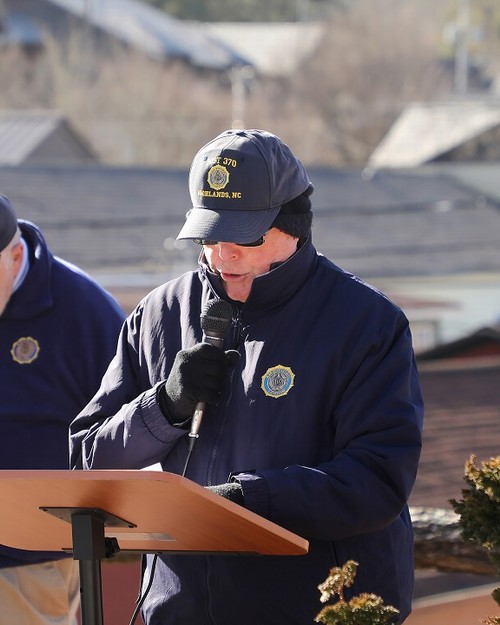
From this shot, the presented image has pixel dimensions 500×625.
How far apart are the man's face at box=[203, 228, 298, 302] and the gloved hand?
220 millimetres

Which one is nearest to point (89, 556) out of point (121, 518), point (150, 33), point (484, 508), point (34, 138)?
point (121, 518)

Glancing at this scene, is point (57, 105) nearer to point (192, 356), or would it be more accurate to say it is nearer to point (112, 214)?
point (112, 214)

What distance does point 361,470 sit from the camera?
2.78 metres

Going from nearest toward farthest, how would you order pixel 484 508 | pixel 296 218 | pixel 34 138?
pixel 484 508, pixel 296 218, pixel 34 138

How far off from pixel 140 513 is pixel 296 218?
0.89m

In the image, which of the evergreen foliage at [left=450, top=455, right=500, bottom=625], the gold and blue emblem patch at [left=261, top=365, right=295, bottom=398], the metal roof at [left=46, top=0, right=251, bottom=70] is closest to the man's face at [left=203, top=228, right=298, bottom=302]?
the gold and blue emblem patch at [left=261, top=365, right=295, bottom=398]

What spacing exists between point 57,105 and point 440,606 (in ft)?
154

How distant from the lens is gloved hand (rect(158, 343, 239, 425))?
2805 millimetres

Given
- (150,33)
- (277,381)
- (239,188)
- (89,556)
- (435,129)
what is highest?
(239,188)

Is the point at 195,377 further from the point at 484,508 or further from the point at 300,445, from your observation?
the point at 484,508

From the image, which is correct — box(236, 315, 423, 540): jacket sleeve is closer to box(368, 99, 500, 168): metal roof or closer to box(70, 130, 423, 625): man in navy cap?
box(70, 130, 423, 625): man in navy cap

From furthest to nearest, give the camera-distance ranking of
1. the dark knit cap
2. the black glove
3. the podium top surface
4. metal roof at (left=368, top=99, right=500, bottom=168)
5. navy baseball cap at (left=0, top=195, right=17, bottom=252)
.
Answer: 1. metal roof at (left=368, top=99, right=500, bottom=168)
2. navy baseball cap at (left=0, top=195, right=17, bottom=252)
3. the dark knit cap
4. the black glove
5. the podium top surface

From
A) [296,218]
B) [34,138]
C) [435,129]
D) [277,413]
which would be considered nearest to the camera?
[277,413]

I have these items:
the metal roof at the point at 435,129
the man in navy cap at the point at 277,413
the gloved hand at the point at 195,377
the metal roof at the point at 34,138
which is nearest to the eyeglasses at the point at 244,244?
the man in navy cap at the point at 277,413
